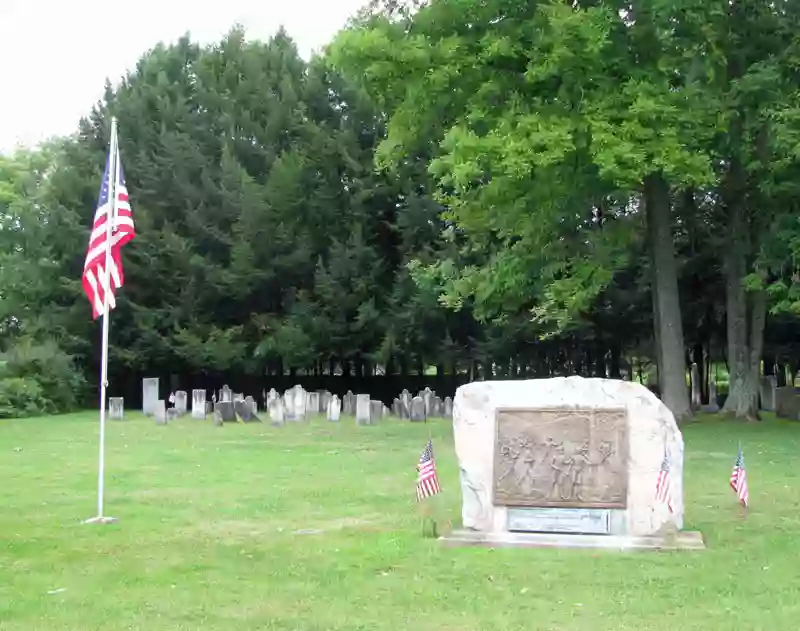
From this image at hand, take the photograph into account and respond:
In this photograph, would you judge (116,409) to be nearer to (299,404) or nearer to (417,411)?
(299,404)

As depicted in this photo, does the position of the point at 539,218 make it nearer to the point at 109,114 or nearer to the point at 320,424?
the point at 320,424

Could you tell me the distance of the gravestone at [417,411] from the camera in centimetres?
2855

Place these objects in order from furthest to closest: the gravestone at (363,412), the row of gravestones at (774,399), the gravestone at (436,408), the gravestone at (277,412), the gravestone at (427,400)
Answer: the gravestone at (436,408)
the gravestone at (427,400)
the row of gravestones at (774,399)
the gravestone at (363,412)
the gravestone at (277,412)

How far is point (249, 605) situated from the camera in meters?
7.58

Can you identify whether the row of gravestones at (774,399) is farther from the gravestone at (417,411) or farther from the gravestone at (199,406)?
the gravestone at (199,406)

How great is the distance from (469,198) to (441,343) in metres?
13.9

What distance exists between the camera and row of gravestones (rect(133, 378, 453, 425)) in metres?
27.6

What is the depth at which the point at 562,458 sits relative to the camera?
10.0 meters

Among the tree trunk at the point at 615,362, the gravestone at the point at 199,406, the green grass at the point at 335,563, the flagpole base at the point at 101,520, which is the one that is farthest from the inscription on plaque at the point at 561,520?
the tree trunk at the point at 615,362

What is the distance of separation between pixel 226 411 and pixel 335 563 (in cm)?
1921

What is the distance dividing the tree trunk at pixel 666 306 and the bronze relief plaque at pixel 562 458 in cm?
1522

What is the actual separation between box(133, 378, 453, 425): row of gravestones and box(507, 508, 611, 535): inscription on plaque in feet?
55.8

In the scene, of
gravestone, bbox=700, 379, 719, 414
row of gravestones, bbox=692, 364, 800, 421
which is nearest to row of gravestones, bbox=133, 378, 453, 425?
gravestone, bbox=700, 379, 719, 414

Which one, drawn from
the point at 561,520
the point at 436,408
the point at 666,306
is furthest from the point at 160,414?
the point at 561,520
